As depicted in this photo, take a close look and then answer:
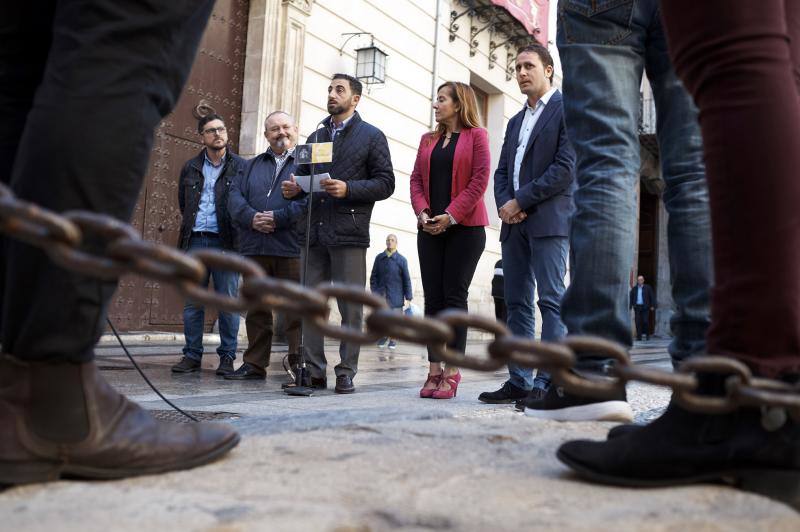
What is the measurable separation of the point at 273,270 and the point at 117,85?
4.27 m

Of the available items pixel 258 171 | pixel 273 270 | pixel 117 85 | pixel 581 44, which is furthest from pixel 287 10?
pixel 117 85

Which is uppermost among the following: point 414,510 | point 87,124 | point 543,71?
point 543,71

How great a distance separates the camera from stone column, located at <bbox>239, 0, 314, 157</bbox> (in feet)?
30.6

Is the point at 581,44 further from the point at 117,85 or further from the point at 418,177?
the point at 418,177

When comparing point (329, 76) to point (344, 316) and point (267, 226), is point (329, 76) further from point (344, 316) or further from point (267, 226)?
point (344, 316)

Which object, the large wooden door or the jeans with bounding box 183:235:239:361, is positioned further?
the large wooden door

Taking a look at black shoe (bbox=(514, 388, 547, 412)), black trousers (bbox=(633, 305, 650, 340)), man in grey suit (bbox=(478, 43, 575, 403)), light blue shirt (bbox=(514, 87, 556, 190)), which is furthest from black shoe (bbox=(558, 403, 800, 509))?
black trousers (bbox=(633, 305, 650, 340))

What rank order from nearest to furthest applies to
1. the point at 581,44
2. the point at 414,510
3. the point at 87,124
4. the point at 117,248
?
1. the point at 117,248
2. the point at 414,510
3. the point at 87,124
4. the point at 581,44

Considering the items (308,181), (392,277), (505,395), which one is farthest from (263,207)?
(392,277)

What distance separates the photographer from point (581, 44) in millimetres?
2250

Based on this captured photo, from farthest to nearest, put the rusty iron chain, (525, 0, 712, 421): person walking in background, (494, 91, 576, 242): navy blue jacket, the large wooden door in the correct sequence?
the large wooden door, (494, 91, 576, 242): navy blue jacket, (525, 0, 712, 421): person walking in background, the rusty iron chain

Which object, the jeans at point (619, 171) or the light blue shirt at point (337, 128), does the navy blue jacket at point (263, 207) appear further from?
the jeans at point (619, 171)

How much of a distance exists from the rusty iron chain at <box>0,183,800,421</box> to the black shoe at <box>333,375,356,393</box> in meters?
3.58

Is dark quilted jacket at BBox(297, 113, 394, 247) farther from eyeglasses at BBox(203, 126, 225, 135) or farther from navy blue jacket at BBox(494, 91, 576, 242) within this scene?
eyeglasses at BBox(203, 126, 225, 135)
